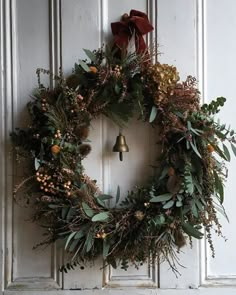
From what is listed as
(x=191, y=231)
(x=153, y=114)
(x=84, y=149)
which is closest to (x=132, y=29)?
(x=153, y=114)

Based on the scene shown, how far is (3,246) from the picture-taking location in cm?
130

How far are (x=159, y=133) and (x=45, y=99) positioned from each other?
1.16 ft

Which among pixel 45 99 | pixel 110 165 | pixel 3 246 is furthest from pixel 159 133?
pixel 3 246

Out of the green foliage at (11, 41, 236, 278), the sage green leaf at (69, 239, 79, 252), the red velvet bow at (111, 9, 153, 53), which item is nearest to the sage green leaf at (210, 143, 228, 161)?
the green foliage at (11, 41, 236, 278)

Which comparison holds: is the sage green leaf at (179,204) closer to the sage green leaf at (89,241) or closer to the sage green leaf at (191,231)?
the sage green leaf at (191,231)

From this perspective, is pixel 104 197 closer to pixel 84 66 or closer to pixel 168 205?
pixel 168 205

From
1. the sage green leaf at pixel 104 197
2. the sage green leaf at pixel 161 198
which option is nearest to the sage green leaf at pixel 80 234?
the sage green leaf at pixel 104 197

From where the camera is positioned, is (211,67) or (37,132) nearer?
(37,132)

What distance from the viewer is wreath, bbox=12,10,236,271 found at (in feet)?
3.88

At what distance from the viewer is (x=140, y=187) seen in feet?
4.15

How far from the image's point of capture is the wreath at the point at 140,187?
3.88 ft

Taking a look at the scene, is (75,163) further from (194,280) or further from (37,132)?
(194,280)

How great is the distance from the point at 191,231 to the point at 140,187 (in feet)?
0.65

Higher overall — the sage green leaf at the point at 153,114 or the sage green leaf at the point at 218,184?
the sage green leaf at the point at 153,114
